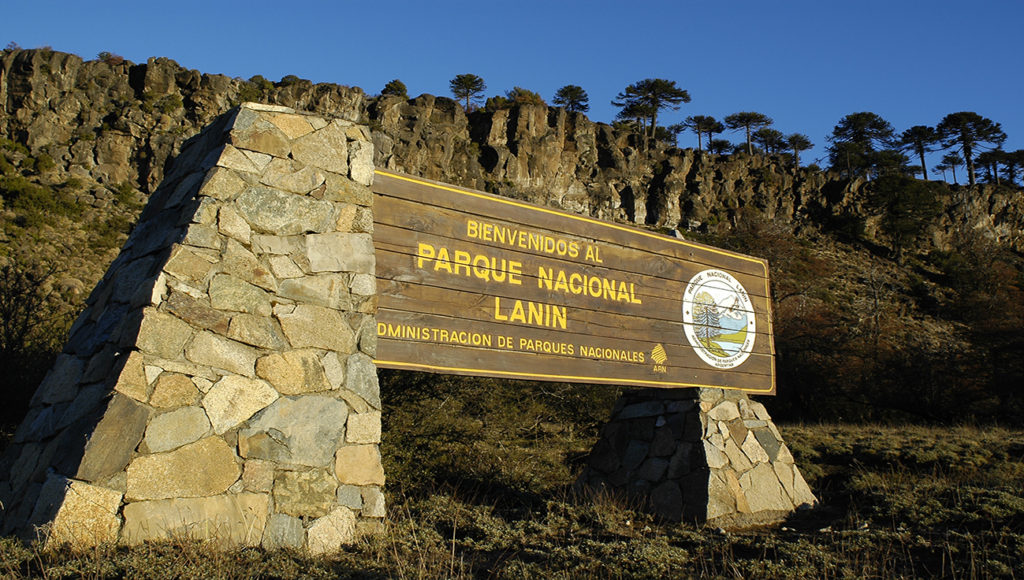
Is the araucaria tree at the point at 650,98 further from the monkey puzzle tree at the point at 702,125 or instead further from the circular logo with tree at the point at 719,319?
the circular logo with tree at the point at 719,319

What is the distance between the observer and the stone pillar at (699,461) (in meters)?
8.05

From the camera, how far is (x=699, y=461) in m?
8.18

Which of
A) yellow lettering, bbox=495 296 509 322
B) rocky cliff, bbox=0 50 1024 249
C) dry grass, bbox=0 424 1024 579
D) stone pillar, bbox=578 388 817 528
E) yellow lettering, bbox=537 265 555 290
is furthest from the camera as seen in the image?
rocky cliff, bbox=0 50 1024 249

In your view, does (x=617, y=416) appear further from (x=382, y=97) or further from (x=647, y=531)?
(x=382, y=97)

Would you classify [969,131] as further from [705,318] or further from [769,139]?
[705,318]

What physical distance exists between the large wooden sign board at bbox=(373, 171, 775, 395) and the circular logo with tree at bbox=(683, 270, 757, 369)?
0.02 m

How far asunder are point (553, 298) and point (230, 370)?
11.2ft

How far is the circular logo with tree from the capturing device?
28.8 feet

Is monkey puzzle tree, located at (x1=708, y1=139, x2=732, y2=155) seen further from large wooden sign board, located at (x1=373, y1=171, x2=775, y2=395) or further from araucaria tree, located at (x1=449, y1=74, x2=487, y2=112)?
large wooden sign board, located at (x1=373, y1=171, x2=775, y2=395)

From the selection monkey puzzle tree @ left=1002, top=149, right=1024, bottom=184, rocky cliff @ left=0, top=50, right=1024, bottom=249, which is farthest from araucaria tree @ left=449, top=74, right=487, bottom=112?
monkey puzzle tree @ left=1002, top=149, right=1024, bottom=184

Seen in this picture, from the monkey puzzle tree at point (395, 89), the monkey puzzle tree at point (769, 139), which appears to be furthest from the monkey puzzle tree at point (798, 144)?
the monkey puzzle tree at point (395, 89)

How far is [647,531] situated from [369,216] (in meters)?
3.93

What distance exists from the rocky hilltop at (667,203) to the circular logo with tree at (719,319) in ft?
45.8

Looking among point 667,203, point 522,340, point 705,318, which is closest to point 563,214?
point 522,340
